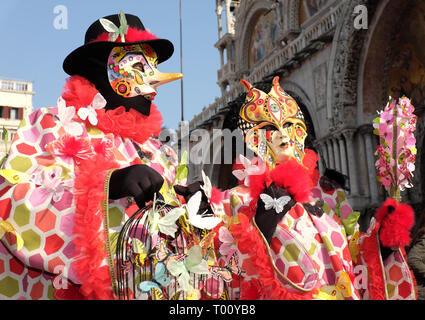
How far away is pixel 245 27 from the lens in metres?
18.5

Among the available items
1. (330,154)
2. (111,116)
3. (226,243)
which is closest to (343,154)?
(330,154)

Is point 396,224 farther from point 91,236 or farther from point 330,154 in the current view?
point 330,154

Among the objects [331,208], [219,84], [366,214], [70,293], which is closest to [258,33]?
[219,84]

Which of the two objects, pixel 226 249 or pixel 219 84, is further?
pixel 219 84

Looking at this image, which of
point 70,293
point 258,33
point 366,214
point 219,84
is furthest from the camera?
point 219,84

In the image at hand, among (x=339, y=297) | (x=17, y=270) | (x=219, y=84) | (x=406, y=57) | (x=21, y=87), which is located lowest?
(x=339, y=297)

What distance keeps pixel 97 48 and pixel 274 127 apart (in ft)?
4.15

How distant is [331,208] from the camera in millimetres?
3049

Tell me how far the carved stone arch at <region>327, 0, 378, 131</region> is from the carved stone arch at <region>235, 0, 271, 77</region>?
354 inches

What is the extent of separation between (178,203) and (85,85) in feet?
3.00

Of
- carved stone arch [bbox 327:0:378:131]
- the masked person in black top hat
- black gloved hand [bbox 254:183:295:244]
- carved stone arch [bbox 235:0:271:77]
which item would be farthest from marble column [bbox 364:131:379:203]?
carved stone arch [bbox 235:0:271:77]

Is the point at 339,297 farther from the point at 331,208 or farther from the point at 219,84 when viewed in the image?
the point at 219,84

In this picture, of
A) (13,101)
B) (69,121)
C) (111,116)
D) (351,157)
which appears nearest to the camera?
(69,121)

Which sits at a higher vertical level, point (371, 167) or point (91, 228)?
point (371, 167)
